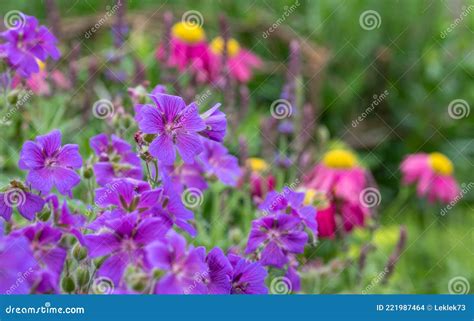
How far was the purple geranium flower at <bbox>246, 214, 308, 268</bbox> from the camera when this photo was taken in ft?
3.69

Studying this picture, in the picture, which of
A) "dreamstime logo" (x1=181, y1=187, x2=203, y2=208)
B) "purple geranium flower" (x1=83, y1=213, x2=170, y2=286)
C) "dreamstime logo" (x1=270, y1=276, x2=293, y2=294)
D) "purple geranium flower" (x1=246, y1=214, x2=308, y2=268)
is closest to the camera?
"purple geranium flower" (x1=83, y1=213, x2=170, y2=286)

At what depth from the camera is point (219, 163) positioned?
144 centimetres

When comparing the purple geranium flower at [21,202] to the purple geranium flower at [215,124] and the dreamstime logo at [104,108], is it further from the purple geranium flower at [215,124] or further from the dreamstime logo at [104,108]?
the dreamstime logo at [104,108]

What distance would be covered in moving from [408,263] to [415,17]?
1233mm

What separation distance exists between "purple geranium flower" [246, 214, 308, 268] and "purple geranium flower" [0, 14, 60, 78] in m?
0.48

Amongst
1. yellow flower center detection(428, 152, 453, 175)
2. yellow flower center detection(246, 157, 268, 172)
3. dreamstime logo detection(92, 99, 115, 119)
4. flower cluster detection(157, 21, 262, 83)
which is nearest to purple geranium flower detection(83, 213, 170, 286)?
dreamstime logo detection(92, 99, 115, 119)

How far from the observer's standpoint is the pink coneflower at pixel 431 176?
2357 mm

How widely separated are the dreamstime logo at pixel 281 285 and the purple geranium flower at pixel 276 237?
0.37ft

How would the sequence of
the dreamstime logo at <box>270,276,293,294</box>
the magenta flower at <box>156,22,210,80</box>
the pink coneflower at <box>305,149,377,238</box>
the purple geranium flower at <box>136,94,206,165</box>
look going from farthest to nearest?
the magenta flower at <box>156,22,210,80</box> → the pink coneflower at <box>305,149,377,238</box> → the dreamstime logo at <box>270,276,293,294</box> → the purple geranium flower at <box>136,94,206,165</box>

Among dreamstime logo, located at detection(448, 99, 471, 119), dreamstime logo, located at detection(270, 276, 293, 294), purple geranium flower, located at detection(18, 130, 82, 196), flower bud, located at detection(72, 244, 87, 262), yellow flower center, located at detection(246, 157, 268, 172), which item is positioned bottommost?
flower bud, located at detection(72, 244, 87, 262)

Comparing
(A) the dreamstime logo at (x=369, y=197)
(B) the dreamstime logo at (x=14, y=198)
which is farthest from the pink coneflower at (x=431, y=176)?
(B) the dreamstime logo at (x=14, y=198)

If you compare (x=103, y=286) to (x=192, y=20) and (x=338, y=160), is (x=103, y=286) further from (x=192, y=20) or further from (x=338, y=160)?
(x=192, y=20)

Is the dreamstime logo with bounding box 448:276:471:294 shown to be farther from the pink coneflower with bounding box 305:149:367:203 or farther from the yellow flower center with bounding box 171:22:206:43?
the yellow flower center with bounding box 171:22:206:43

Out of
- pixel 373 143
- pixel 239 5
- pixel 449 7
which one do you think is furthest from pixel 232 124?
pixel 449 7
